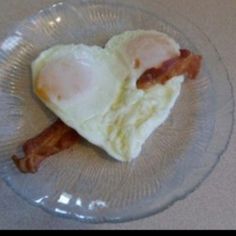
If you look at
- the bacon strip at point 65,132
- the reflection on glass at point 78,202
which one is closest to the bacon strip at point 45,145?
the bacon strip at point 65,132

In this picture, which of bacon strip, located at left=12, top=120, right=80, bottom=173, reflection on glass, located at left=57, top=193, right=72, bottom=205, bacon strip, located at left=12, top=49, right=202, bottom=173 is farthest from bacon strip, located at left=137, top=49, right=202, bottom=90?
reflection on glass, located at left=57, top=193, right=72, bottom=205

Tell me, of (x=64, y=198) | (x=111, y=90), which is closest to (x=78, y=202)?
(x=64, y=198)

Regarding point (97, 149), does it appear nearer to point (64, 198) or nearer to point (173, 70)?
point (64, 198)

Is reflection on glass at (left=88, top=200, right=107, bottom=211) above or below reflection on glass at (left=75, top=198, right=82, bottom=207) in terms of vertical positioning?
below

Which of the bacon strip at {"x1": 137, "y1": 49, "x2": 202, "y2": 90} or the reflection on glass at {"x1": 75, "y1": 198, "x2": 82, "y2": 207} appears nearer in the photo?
the reflection on glass at {"x1": 75, "y1": 198, "x2": 82, "y2": 207}

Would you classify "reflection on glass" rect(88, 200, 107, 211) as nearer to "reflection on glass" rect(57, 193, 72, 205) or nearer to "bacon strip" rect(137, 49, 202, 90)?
"reflection on glass" rect(57, 193, 72, 205)

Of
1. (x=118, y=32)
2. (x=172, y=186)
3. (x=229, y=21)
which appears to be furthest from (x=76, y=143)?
(x=229, y=21)

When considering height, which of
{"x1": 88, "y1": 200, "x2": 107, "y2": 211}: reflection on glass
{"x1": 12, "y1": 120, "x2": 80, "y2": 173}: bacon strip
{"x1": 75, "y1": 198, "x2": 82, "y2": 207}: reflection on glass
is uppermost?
{"x1": 12, "y1": 120, "x2": 80, "y2": 173}: bacon strip
